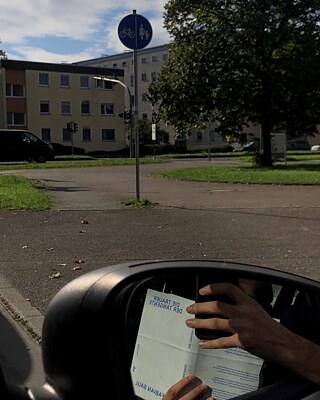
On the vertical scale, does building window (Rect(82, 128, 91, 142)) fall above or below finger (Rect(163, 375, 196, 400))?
above

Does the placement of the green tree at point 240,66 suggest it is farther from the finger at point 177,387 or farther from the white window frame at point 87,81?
the white window frame at point 87,81

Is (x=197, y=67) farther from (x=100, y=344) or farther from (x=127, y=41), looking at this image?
(x=100, y=344)

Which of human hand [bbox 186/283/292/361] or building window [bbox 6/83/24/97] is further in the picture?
building window [bbox 6/83/24/97]

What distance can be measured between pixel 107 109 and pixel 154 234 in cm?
6456

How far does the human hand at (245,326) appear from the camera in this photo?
1753 mm

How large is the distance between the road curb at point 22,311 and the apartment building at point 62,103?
62068mm

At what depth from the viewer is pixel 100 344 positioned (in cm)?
198

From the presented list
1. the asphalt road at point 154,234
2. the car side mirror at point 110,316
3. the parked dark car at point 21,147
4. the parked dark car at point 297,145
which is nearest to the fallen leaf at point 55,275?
the asphalt road at point 154,234

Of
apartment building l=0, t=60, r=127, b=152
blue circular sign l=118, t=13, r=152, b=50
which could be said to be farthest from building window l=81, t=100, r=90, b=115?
blue circular sign l=118, t=13, r=152, b=50

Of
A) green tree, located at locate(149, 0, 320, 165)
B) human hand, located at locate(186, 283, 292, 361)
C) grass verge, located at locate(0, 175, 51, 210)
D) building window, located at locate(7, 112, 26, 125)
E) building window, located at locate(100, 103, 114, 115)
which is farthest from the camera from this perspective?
building window, located at locate(100, 103, 114, 115)

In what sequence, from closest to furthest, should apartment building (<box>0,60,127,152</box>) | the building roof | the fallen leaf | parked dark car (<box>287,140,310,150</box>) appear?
the fallen leaf, the building roof, apartment building (<box>0,60,127,152</box>), parked dark car (<box>287,140,310,150</box>)

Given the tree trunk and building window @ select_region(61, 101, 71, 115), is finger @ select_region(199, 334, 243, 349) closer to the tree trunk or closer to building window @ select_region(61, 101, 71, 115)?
the tree trunk

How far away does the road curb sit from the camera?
15.3 feet

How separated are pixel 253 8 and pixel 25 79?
43.4 m
